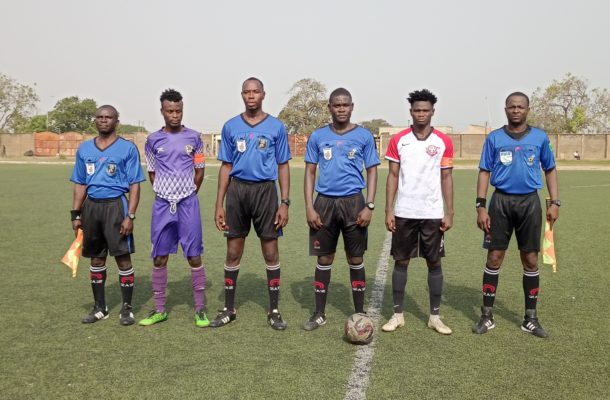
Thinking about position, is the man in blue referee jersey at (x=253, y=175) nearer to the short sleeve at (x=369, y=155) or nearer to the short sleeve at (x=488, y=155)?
the short sleeve at (x=369, y=155)

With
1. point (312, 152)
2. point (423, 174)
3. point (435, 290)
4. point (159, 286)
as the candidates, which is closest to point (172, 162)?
point (159, 286)

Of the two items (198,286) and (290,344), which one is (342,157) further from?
(198,286)

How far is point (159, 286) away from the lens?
5.58 m

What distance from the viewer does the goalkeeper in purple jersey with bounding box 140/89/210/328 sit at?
540 cm

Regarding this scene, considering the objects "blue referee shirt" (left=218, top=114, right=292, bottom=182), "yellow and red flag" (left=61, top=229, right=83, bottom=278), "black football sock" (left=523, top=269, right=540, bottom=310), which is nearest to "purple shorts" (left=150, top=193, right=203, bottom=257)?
"blue referee shirt" (left=218, top=114, right=292, bottom=182)

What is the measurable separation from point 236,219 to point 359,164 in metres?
1.29

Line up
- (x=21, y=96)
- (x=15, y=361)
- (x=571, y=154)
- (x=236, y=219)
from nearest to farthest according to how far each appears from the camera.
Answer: (x=15, y=361) → (x=236, y=219) → (x=571, y=154) → (x=21, y=96)

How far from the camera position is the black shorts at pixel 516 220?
5.23m

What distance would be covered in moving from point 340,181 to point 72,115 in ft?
299

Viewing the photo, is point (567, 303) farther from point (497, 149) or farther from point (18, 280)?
point (18, 280)

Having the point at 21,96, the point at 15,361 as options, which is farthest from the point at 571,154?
the point at 21,96

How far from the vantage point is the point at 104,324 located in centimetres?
551

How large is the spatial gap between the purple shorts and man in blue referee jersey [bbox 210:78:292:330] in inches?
10.5

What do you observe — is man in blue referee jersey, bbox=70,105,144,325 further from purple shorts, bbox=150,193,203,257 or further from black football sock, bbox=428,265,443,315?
black football sock, bbox=428,265,443,315
